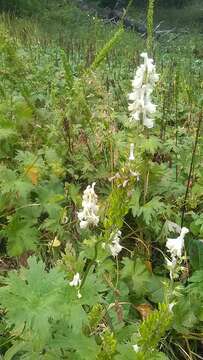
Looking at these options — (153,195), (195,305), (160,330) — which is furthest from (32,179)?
(160,330)

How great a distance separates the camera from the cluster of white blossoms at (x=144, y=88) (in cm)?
226

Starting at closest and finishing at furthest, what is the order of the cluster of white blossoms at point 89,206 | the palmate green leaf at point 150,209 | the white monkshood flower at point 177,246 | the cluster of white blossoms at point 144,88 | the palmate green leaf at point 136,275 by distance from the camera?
the white monkshood flower at point 177,246
the cluster of white blossoms at point 89,206
the cluster of white blossoms at point 144,88
the palmate green leaf at point 136,275
the palmate green leaf at point 150,209

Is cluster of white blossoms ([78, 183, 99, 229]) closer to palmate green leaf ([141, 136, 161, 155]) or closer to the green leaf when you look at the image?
the green leaf

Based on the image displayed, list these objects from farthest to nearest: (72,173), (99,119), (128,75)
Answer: (128,75) < (99,119) < (72,173)

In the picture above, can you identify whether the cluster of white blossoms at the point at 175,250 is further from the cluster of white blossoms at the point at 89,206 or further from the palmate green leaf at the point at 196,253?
the palmate green leaf at the point at 196,253

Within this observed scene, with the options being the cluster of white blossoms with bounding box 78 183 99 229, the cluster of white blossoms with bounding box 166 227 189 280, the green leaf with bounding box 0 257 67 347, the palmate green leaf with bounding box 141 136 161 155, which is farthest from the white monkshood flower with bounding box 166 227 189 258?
the palmate green leaf with bounding box 141 136 161 155

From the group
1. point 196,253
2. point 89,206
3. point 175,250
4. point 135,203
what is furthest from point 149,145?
point 175,250

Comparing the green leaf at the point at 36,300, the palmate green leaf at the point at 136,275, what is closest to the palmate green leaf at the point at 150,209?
the palmate green leaf at the point at 136,275

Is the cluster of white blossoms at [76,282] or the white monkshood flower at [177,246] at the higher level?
the white monkshood flower at [177,246]

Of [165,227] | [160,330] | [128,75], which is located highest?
[160,330]

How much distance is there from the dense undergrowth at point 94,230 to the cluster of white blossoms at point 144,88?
0.10 metres

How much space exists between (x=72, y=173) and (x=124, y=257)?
785mm

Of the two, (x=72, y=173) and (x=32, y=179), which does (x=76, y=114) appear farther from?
(x=32, y=179)

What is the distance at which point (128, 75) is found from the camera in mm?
7031
